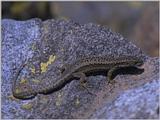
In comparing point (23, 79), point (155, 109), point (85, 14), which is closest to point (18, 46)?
point (23, 79)

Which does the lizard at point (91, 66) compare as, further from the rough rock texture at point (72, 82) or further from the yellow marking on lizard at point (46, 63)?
the yellow marking on lizard at point (46, 63)

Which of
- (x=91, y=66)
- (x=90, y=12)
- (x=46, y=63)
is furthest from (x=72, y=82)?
(x=90, y=12)

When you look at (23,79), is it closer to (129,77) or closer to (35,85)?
(35,85)

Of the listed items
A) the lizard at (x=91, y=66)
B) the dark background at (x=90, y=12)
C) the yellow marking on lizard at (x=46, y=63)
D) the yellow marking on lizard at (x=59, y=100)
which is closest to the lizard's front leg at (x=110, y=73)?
the lizard at (x=91, y=66)

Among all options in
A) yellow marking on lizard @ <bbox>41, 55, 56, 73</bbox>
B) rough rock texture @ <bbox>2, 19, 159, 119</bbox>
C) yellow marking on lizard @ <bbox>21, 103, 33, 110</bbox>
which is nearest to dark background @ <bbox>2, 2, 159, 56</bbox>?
rough rock texture @ <bbox>2, 19, 159, 119</bbox>

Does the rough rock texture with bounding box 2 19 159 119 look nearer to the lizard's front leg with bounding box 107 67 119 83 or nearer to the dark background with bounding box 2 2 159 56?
the lizard's front leg with bounding box 107 67 119 83

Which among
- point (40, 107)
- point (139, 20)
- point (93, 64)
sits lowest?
point (40, 107)

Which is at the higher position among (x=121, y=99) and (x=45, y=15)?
(x=45, y=15)

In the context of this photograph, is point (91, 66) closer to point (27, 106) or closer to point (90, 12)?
point (27, 106)
